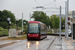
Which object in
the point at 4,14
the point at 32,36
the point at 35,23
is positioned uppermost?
the point at 4,14

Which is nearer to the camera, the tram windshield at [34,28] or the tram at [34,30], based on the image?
the tram at [34,30]

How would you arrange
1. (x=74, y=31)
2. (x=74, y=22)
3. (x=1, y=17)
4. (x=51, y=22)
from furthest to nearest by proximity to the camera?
(x=51, y=22) < (x=1, y=17) < (x=74, y=31) < (x=74, y=22)

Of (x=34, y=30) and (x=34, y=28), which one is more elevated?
(x=34, y=28)

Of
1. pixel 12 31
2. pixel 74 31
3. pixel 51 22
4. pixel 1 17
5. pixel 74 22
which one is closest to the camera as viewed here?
pixel 74 22

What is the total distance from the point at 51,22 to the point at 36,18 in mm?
15366

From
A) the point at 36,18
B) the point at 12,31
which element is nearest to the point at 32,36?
the point at 12,31

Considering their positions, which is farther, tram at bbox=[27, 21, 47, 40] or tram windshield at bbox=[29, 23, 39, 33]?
tram windshield at bbox=[29, 23, 39, 33]

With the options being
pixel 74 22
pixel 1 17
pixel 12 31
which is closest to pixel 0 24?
pixel 1 17

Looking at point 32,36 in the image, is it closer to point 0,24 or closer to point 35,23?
point 35,23

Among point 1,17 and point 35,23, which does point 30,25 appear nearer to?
point 35,23

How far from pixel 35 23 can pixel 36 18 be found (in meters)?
53.6

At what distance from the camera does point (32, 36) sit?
31.4 m

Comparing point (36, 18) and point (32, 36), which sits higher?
point (36, 18)

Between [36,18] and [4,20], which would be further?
[36,18]
